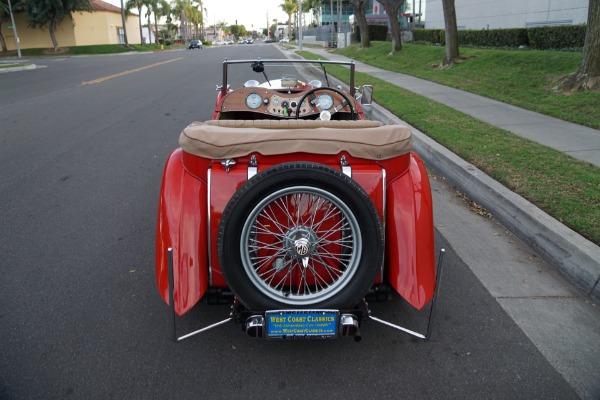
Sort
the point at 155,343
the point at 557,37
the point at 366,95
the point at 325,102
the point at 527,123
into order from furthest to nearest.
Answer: the point at 557,37, the point at 527,123, the point at 366,95, the point at 325,102, the point at 155,343

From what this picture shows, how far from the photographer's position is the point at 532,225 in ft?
13.6

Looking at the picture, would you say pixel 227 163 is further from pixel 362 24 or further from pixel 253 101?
pixel 362 24

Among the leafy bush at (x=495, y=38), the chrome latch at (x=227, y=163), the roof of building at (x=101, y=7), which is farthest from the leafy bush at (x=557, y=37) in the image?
the roof of building at (x=101, y=7)

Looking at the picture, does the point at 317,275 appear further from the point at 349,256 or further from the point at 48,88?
the point at 48,88

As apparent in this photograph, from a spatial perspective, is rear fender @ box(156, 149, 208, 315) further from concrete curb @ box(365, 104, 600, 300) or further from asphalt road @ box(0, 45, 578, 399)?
concrete curb @ box(365, 104, 600, 300)

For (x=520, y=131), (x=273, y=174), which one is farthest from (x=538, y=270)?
(x=520, y=131)

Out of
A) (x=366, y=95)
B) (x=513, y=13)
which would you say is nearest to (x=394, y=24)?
(x=513, y=13)

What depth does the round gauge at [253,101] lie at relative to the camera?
464 centimetres

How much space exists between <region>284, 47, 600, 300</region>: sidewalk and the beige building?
52.3m

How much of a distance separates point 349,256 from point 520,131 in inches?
243

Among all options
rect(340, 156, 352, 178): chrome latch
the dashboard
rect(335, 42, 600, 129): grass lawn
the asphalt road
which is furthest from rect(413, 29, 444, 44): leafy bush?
rect(340, 156, 352, 178): chrome latch

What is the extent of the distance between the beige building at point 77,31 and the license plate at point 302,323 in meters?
57.0

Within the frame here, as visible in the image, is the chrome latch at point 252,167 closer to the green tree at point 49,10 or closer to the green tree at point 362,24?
the green tree at point 362,24

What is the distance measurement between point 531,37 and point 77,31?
51.8 meters
